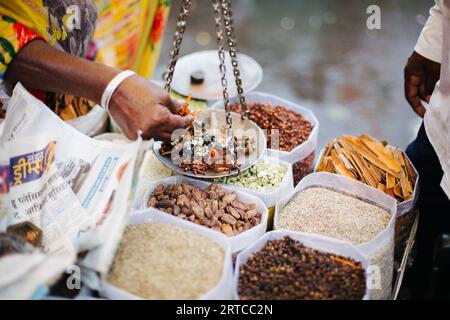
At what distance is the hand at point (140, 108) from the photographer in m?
1.41

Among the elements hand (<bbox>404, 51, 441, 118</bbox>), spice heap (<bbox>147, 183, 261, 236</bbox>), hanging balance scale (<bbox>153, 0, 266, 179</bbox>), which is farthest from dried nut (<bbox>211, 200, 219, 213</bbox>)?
hand (<bbox>404, 51, 441, 118</bbox>)

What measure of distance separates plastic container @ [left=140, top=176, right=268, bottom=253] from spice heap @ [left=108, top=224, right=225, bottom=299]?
3.2 inches

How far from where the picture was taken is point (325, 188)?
1705 mm

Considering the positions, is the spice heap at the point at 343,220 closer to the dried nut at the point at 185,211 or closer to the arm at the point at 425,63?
the dried nut at the point at 185,211

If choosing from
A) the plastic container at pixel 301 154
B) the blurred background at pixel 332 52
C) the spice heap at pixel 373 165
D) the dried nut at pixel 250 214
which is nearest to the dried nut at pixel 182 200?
the dried nut at pixel 250 214

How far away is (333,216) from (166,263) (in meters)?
0.62

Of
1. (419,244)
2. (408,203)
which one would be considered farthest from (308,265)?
(419,244)

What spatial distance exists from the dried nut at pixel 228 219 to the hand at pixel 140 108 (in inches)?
13.8

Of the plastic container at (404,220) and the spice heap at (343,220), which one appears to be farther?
the plastic container at (404,220)

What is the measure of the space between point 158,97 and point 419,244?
4.62 ft

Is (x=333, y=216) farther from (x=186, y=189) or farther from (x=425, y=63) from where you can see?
(x=425, y=63)

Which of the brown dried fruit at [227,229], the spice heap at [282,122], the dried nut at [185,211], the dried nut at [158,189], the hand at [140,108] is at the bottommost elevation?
the brown dried fruit at [227,229]
